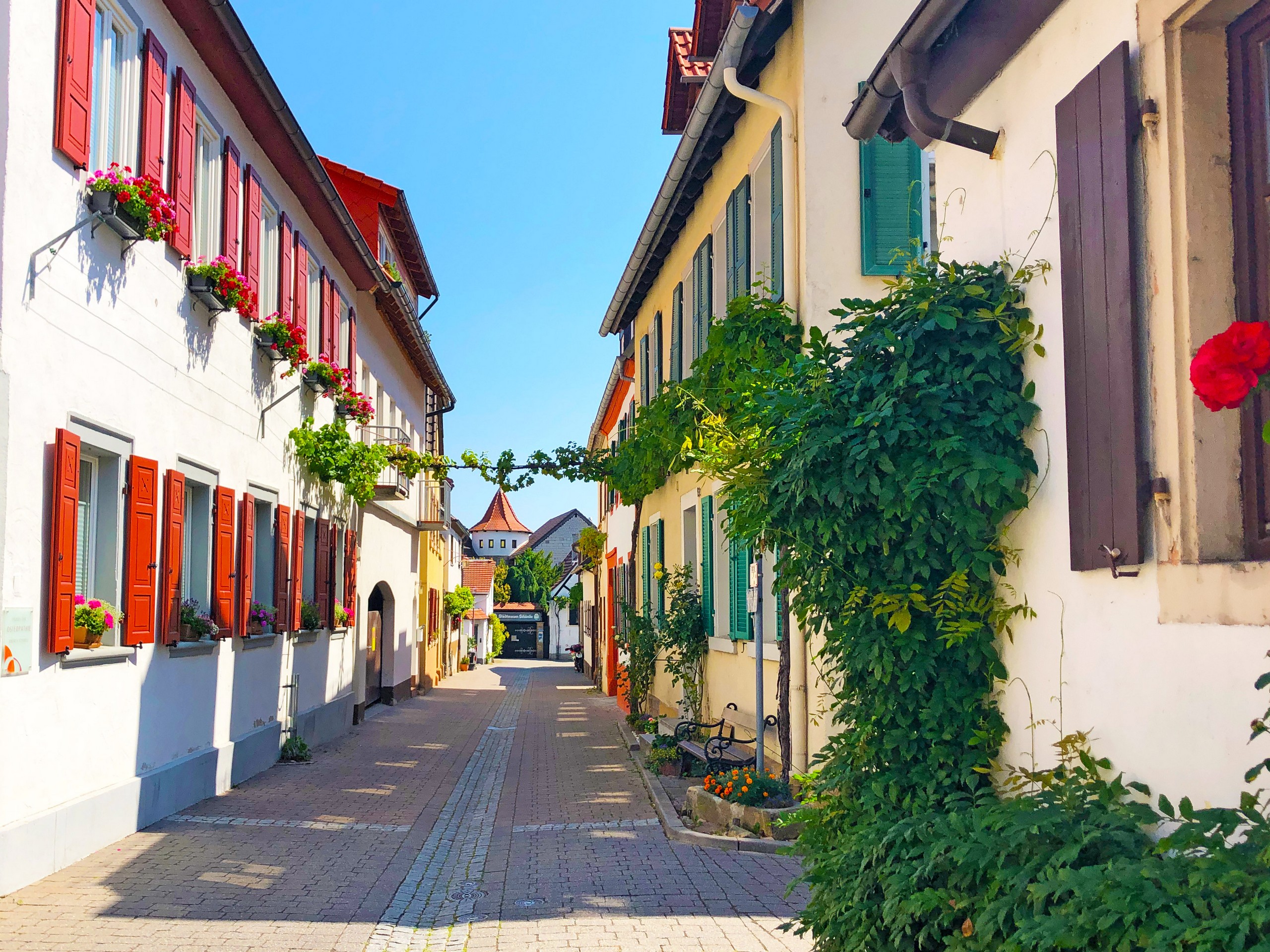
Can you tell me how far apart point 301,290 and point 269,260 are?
1.23 meters

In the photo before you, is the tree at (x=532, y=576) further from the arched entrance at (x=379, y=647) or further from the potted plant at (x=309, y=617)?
the potted plant at (x=309, y=617)

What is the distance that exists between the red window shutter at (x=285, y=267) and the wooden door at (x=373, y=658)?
305 inches

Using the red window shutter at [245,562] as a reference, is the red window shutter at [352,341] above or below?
above

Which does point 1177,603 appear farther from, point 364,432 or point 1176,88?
point 364,432

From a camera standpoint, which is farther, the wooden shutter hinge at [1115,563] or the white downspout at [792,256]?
the white downspout at [792,256]

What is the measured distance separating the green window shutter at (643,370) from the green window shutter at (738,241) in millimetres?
6921

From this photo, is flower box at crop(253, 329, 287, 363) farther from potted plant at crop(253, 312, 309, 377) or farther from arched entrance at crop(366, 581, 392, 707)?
arched entrance at crop(366, 581, 392, 707)

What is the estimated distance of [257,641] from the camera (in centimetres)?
1256

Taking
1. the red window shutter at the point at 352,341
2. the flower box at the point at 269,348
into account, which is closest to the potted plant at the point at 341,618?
the red window shutter at the point at 352,341

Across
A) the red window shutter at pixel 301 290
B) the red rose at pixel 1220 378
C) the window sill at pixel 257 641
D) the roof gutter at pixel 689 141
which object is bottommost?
the window sill at pixel 257 641

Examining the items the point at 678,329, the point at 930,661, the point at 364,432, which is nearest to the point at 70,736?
the point at 930,661

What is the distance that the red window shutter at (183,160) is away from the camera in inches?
380

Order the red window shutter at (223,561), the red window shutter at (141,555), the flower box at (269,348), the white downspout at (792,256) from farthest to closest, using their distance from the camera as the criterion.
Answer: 1. the flower box at (269,348)
2. the red window shutter at (223,561)
3. the white downspout at (792,256)
4. the red window shutter at (141,555)

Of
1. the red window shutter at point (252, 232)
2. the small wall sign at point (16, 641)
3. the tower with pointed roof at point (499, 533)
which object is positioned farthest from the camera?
the tower with pointed roof at point (499, 533)
